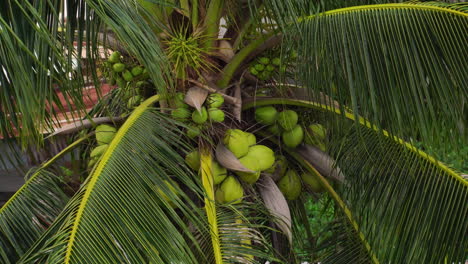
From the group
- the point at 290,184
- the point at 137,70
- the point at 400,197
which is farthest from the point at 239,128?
the point at 400,197

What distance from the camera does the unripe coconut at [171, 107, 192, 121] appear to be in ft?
7.23

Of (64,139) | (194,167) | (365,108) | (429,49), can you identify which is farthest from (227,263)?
(64,139)

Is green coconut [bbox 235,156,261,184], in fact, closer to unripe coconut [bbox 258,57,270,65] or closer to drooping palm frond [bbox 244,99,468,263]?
drooping palm frond [bbox 244,99,468,263]

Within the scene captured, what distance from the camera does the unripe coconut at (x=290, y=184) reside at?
2.50 meters

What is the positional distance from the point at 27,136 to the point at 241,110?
35.9 inches

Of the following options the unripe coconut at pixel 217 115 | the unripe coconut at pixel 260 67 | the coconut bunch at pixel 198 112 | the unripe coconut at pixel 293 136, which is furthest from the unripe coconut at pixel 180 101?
the unripe coconut at pixel 293 136

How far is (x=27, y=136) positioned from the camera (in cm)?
189

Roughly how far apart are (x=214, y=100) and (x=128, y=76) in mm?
415

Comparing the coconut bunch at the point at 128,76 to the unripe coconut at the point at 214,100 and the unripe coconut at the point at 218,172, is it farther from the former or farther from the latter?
the unripe coconut at the point at 218,172

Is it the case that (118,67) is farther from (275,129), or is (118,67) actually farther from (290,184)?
(290,184)

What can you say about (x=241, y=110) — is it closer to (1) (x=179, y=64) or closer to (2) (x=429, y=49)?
(1) (x=179, y=64)

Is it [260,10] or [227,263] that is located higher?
[260,10]

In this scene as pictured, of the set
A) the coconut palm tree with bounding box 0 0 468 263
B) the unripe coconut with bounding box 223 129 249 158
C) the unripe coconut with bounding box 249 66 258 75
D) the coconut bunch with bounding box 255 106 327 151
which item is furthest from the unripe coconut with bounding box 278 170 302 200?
the unripe coconut with bounding box 249 66 258 75

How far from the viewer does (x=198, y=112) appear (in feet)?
7.14
